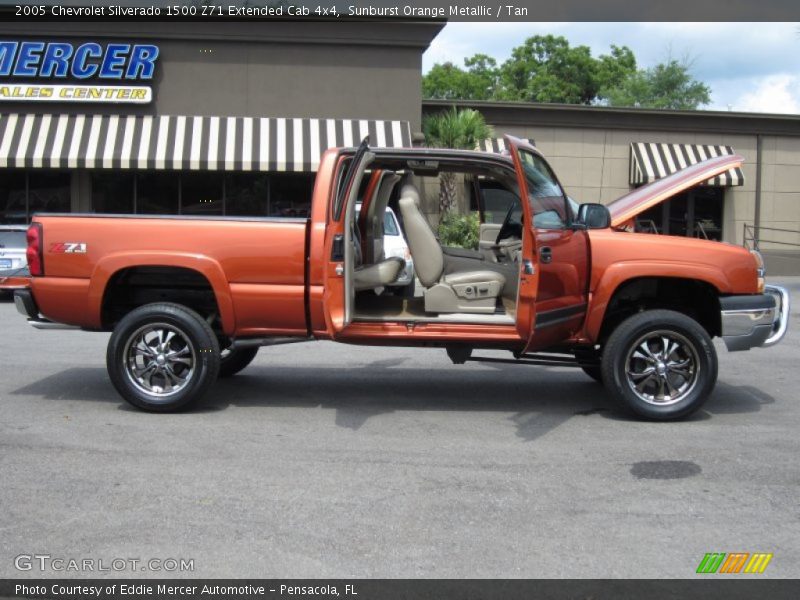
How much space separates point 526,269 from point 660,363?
1.34 meters

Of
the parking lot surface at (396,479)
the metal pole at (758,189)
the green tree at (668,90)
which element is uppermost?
the green tree at (668,90)

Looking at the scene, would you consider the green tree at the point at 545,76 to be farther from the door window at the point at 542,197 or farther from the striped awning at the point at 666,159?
the door window at the point at 542,197

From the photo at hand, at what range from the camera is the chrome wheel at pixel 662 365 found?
6891 millimetres

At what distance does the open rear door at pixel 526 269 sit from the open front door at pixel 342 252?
3.79 ft

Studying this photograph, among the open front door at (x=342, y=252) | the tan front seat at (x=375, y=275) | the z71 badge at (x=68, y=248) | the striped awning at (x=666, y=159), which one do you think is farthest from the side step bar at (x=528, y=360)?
the striped awning at (x=666, y=159)

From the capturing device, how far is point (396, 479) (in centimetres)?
546

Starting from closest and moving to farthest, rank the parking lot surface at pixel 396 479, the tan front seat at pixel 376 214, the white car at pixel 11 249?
the parking lot surface at pixel 396 479
the tan front seat at pixel 376 214
the white car at pixel 11 249

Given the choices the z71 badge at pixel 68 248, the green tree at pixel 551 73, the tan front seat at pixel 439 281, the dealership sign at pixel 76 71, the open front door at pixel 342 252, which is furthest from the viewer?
the green tree at pixel 551 73

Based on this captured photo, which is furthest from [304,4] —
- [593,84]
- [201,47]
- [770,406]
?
[593,84]

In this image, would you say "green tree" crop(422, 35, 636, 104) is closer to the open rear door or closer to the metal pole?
the metal pole

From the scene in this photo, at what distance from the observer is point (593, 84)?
71.8 m

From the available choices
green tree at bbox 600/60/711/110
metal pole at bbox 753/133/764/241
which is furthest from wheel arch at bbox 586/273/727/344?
green tree at bbox 600/60/711/110

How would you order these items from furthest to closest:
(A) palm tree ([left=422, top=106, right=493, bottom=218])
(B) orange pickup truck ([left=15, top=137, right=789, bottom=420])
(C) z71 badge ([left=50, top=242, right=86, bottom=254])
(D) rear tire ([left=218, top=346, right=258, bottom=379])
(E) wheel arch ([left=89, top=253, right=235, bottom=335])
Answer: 1. (A) palm tree ([left=422, top=106, right=493, bottom=218])
2. (D) rear tire ([left=218, top=346, right=258, bottom=379])
3. (C) z71 badge ([left=50, top=242, right=86, bottom=254])
4. (E) wheel arch ([left=89, top=253, right=235, bottom=335])
5. (B) orange pickup truck ([left=15, top=137, right=789, bottom=420])

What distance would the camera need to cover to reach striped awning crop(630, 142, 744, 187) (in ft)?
82.2
